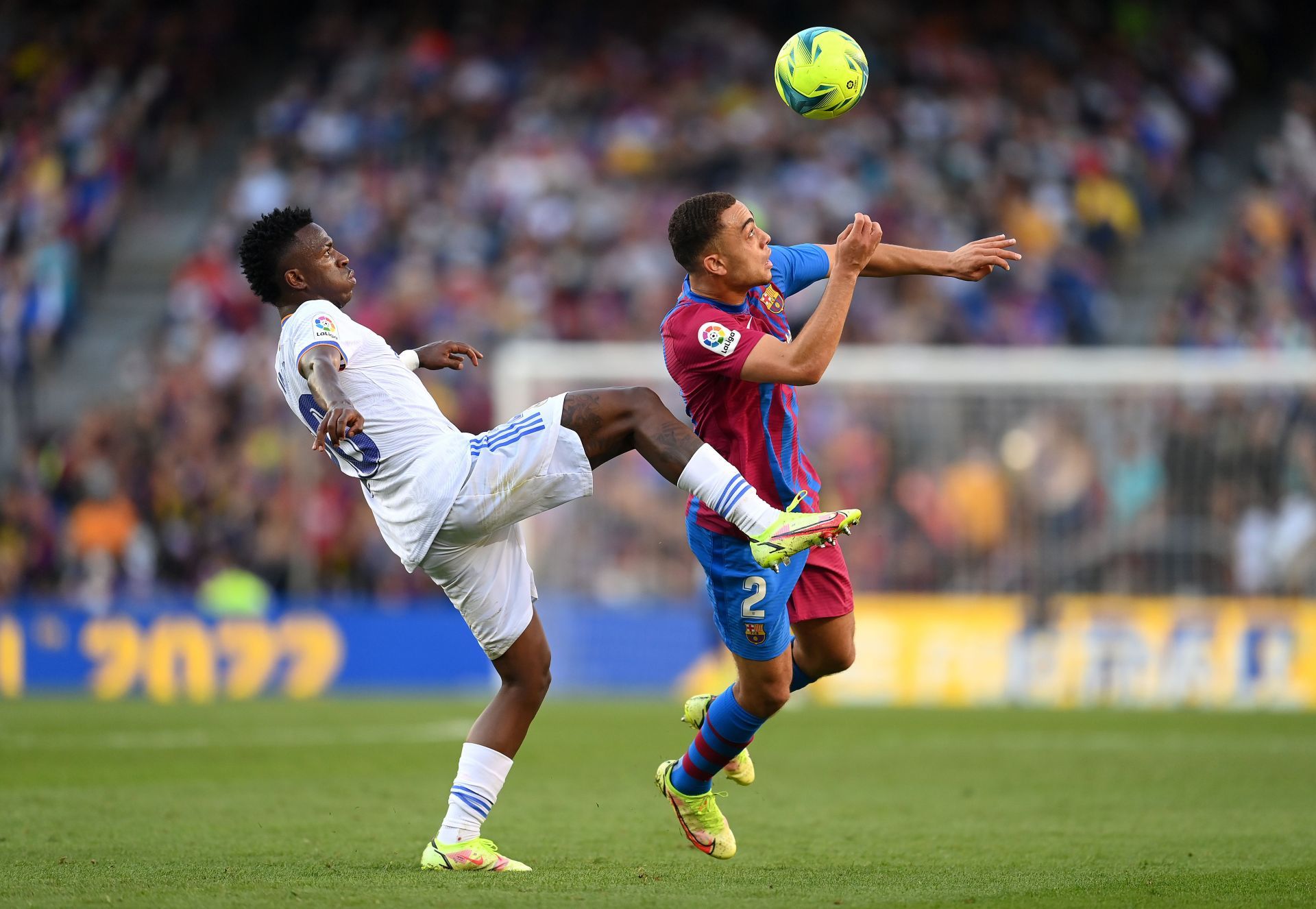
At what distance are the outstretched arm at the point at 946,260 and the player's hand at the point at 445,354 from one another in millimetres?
1470

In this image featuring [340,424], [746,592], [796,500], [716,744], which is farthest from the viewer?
[716,744]

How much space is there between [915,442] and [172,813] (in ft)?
32.5

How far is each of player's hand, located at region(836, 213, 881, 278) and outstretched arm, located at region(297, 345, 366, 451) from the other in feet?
5.78

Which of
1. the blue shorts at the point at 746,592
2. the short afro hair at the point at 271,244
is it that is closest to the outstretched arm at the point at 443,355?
the short afro hair at the point at 271,244

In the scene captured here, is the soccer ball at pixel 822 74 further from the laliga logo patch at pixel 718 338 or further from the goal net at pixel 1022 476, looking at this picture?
the goal net at pixel 1022 476

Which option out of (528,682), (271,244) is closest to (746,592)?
(528,682)

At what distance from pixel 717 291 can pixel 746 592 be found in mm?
1134

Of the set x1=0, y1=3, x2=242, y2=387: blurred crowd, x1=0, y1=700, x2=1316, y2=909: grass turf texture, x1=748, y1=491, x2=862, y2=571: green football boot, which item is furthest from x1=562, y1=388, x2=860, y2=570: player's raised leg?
x1=0, y1=3, x2=242, y2=387: blurred crowd

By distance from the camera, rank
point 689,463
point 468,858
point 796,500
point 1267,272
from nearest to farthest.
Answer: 1. point 689,463
2. point 796,500
3. point 468,858
4. point 1267,272

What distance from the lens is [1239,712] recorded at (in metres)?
14.3

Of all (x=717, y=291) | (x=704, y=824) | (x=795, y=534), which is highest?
(x=717, y=291)

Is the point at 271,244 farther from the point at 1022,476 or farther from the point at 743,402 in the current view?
the point at 1022,476

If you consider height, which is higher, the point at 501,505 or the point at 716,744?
the point at 501,505

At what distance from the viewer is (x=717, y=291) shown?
259 inches
